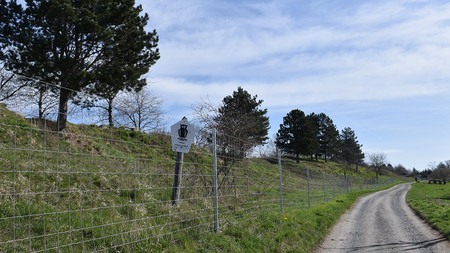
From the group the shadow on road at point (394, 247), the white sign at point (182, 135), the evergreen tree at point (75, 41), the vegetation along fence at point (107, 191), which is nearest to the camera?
the vegetation along fence at point (107, 191)

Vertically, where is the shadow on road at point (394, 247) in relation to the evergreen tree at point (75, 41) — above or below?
below

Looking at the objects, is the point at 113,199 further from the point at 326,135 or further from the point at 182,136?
the point at 326,135

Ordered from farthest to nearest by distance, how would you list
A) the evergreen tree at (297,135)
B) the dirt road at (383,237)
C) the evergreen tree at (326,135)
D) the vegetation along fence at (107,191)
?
the evergreen tree at (326,135) < the evergreen tree at (297,135) < the dirt road at (383,237) < the vegetation along fence at (107,191)

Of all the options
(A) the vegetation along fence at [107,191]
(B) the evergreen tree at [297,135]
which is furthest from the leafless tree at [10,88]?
(B) the evergreen tree at [297,135]

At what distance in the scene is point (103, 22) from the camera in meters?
14.3

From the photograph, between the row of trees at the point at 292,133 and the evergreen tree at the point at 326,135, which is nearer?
the row of trees at the point at 292,133

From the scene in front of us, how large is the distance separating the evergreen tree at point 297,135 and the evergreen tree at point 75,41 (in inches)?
1812

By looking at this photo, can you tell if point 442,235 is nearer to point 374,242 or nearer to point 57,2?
point 374,242

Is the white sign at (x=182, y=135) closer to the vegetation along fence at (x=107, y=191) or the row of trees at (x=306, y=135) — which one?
the vegetation along fence at (x=107, y=191)

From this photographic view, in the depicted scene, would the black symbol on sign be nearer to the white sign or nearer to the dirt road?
the white sign

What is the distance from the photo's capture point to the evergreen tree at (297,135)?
57.5 meters

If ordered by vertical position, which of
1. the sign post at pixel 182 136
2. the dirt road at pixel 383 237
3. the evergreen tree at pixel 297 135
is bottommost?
the dirt road at pixel 383 237

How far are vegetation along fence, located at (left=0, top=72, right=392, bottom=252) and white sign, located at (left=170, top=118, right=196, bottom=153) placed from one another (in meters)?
0.18

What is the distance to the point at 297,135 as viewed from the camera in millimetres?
58562
